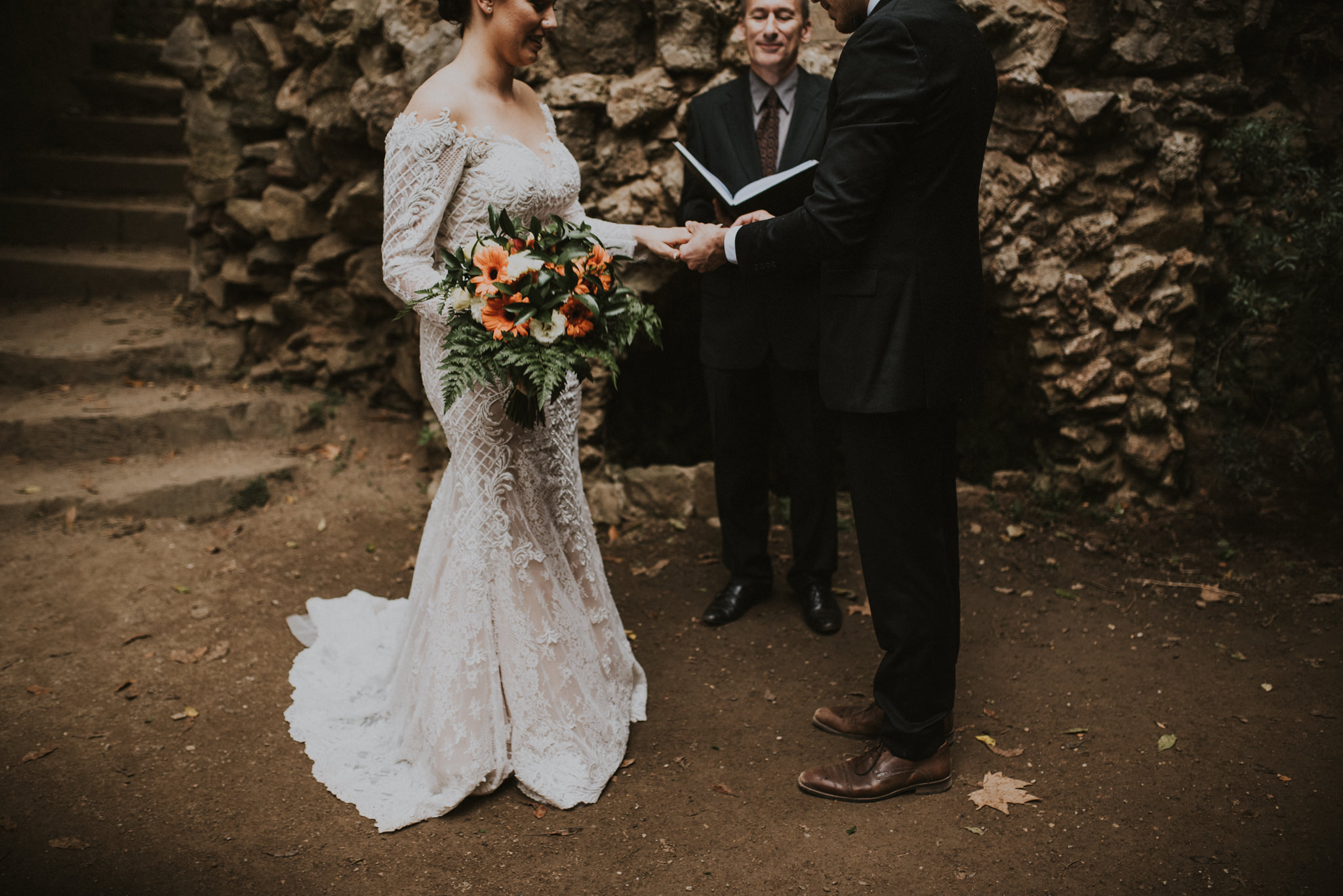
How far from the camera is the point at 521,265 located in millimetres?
2588

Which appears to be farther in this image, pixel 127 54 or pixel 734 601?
pixel 127 54

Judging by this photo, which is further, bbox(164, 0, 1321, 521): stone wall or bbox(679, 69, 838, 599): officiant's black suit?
bbox(164, 0, 1321, 521): stone wall

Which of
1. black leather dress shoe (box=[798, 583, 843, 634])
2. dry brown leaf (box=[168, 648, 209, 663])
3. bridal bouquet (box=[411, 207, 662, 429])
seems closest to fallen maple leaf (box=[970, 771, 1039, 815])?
black leather dress shoe (box=[798, 583, 843, 634])

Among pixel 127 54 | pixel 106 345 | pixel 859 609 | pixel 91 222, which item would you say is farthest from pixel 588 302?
pixel 127 54

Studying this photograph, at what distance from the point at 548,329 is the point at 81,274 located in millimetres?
6079

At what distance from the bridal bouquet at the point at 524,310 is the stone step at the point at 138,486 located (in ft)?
10.6

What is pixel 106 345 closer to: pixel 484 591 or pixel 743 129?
pixel 484 591

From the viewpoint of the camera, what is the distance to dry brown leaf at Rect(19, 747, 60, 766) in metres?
3.20

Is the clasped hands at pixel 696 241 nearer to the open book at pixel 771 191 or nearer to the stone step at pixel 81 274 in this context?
the open book at pixel 771 191

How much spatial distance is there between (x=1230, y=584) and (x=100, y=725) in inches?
200

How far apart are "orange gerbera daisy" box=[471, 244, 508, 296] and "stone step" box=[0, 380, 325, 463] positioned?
3.91 m

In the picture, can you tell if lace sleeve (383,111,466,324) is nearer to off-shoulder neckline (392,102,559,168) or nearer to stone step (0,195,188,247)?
off-shoulder neckline (392,102,559,168)

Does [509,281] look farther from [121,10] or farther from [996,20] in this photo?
[121,10]

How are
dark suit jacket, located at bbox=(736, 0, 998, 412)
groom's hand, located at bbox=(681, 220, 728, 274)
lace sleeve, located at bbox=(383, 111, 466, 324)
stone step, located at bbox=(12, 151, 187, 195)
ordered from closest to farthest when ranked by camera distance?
dark suit jacket, located at bbox=(736, 0, 998, 412) → lace sleeve, located at bbox=(383, 111, 466, 324) → groom's hand, located at bbox=(681, 220, 728, 274) → stone step, located at bbox=(12, 151, 187, 195)
